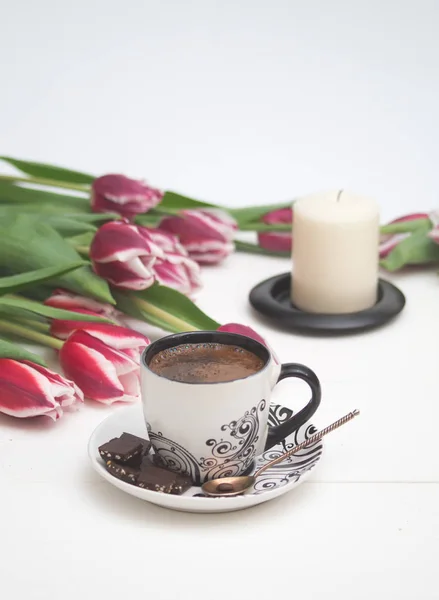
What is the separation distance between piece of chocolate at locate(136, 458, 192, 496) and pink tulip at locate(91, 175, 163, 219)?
0.69m

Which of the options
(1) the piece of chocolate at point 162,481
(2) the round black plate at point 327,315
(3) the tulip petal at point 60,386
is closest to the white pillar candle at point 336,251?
(2) the round black plate at point 327,315

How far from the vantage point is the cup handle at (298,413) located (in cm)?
109

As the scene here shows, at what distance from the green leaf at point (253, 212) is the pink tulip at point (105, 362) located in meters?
0.62

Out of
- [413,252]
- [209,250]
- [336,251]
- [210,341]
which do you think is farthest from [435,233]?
[210,341]

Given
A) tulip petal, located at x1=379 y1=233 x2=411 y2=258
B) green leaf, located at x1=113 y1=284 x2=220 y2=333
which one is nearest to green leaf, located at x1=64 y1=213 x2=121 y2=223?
green leaf, located at x1=113 y1=284 x2=220 y2=333

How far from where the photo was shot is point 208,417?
996 mm

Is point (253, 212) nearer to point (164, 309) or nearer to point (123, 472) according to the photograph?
point (164, 309)

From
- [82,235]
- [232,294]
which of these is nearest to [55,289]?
[82,235]

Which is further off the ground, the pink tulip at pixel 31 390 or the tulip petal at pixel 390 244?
the pink tulip at pixel 31 390

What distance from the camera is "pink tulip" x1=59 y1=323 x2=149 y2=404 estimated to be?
47.8 inches

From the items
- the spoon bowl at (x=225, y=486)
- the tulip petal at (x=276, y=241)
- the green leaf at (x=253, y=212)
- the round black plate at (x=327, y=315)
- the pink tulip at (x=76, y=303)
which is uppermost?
the spoon bowl at (x=225, y=486)

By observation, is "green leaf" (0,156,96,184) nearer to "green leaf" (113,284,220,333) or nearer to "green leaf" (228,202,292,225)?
"green leaf" (228,202,292,225)

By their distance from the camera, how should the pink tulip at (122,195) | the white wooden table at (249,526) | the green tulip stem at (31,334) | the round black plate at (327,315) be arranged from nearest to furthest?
the white wooden table at (249,526), the green tulip stem at (31,334), the round black plate at (327,315), the pink tulip at (122,195)

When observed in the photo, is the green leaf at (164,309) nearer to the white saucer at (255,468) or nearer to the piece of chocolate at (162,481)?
the white saucer at (255,468)
